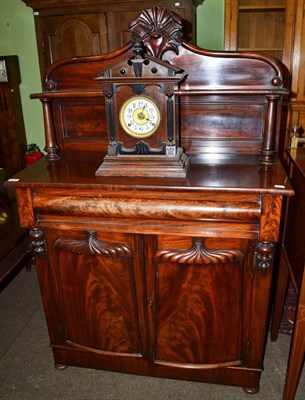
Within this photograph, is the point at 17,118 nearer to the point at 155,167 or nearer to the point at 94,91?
the point at 94,91

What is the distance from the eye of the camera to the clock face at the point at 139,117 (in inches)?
56.2

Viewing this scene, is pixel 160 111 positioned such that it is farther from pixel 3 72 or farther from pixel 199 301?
pixel 3 72

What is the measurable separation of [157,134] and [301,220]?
26.0 inches

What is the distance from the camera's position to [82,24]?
323cm

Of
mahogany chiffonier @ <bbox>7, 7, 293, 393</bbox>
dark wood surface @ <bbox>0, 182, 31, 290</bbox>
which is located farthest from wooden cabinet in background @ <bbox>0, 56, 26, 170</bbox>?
mahogany chiffonier @ <bbox>7, 7, 293, 393</bbox>

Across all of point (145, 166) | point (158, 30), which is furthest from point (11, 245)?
point (158, 30)

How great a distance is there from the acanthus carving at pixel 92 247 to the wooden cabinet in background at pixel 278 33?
7.12ft

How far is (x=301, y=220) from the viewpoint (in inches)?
58.4

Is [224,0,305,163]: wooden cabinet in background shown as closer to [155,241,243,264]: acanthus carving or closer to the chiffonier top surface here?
the chiffonier top surface

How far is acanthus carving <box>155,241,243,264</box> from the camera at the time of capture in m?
1.42

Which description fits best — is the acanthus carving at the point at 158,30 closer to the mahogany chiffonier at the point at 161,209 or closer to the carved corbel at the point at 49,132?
the mahogany chiffonier at the point at 161,209

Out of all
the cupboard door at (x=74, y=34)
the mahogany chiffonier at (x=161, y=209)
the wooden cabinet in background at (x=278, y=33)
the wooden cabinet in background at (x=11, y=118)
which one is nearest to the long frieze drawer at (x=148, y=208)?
the mahogany chiffonier at (x=161, y=209)

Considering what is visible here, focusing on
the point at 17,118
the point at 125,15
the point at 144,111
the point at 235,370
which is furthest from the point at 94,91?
the point at 17,118

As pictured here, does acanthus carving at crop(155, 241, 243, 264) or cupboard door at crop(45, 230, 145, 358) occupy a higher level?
acanthus carving at crop(155, 241, 243, 264)
